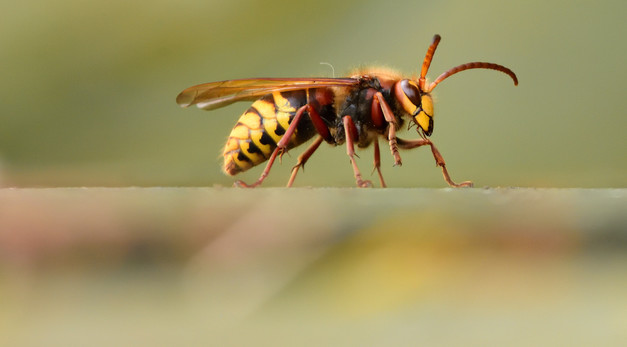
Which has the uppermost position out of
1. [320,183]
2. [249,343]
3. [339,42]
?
[339,42]

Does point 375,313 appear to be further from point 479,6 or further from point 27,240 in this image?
point 479,6

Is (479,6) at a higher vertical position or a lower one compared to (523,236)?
higher

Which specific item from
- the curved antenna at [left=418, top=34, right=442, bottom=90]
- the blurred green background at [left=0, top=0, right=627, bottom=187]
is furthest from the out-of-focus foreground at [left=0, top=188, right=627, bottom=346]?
the blurred green background at [left=0, top=0, right=627, bottom=187]

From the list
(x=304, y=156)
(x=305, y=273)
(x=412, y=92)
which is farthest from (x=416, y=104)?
(x=305, y=273)

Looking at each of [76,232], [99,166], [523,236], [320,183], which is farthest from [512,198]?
[99,166]

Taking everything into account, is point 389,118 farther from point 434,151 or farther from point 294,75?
point 294,75

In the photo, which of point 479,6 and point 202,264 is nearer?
point 202,264

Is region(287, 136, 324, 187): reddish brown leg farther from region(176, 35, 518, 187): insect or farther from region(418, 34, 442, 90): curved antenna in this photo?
region(418, 34, 442, 90): curved antenna
